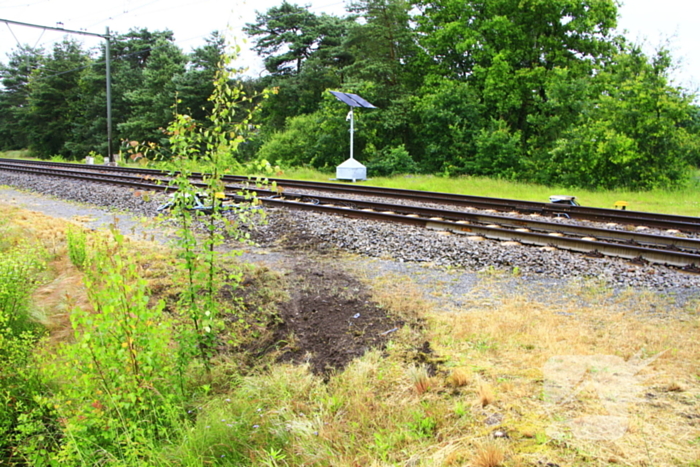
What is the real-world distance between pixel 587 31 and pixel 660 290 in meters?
23.0

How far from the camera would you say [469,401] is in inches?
132

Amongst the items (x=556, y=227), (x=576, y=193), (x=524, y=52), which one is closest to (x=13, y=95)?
(x=524, y=52)

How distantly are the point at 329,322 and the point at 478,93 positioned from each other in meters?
23.3

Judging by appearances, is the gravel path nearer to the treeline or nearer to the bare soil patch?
the bare soil patch

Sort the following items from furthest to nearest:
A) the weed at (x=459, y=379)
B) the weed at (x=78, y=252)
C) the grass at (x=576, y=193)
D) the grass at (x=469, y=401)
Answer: the grass at (x=576, y=193), the weed at (x=78, y=252), the weed at (x=459, y=379), the grass at (x=469, y=401)

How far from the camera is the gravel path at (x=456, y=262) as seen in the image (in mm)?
5855

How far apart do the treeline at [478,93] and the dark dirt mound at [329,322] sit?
1322 cm

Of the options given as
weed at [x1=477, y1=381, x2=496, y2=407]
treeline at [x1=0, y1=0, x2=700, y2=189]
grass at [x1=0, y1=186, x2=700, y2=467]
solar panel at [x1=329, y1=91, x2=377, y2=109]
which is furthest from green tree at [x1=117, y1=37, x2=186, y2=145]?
weed at [x1=477, y1=381, x2=496, y2=407]

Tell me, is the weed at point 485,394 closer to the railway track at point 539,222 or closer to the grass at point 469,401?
the grass at point 469,401

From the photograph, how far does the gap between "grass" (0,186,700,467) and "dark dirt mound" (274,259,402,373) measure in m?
0.21

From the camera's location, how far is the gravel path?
586 cm

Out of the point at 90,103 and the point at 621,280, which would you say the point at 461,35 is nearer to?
the point at 621,280

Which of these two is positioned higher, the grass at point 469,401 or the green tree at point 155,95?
the green tree at point 155,95

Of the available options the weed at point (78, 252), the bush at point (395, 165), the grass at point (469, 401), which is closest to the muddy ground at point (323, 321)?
the grass at point (469, 401)
